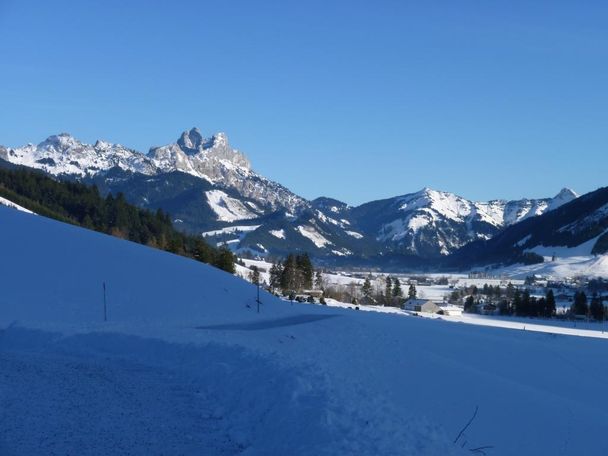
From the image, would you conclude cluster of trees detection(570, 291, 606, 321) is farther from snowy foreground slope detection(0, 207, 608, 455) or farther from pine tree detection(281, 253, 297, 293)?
snowy foreground slope detection(0, 207, 608, 455)

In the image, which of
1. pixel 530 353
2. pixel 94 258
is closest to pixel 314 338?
pixel 530 353

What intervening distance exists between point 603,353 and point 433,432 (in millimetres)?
46490

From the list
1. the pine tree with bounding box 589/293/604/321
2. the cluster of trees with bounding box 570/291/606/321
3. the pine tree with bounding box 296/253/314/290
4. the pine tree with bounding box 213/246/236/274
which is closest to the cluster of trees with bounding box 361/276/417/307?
the pine tree with bounding box 296/253/314/290

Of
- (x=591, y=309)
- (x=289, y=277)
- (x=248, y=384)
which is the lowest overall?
(x=591, y=309)

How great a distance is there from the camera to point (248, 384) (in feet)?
57.4

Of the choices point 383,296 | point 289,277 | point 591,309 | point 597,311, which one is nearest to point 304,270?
point 289,277

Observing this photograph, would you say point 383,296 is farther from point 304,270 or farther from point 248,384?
point 248,384

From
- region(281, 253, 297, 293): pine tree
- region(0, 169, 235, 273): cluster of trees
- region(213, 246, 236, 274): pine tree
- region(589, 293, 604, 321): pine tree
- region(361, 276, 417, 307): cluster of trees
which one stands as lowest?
region(589, 293, 604, 321): pine tree

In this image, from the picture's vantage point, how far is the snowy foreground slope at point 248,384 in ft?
43.5

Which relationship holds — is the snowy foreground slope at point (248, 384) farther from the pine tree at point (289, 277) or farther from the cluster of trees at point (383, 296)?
the cluster of trees at point (383, 296)

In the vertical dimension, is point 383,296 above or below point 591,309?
above

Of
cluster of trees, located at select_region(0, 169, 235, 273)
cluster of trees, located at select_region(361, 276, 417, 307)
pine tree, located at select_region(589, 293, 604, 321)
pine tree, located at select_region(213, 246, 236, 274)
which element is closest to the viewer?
pine tree, located at select_region(213, 246, 236, 274)

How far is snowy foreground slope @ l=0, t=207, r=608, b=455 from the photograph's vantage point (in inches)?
522

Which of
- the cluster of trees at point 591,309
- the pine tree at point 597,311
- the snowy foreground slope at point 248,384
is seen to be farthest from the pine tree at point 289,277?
the cluster of trees at point 591,309
